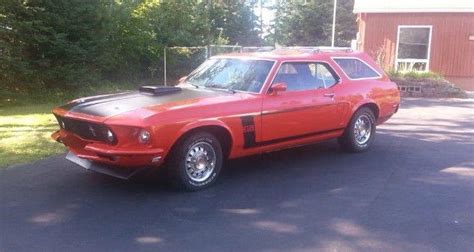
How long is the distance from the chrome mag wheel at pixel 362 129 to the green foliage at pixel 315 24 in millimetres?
31638

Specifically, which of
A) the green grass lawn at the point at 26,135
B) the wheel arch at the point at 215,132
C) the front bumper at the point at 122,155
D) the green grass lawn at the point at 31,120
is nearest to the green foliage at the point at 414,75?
the green grass lawn at the point at 31,120

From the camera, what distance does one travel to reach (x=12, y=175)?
6.27m

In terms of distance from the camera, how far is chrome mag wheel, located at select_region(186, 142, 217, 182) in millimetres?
5707

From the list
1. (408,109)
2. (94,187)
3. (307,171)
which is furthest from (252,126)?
(408,109)

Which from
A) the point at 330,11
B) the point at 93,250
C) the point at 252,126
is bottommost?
the point at 93,250

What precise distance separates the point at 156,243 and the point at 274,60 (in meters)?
3.40

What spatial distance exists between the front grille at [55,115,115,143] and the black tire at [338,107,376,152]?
3.82 metres

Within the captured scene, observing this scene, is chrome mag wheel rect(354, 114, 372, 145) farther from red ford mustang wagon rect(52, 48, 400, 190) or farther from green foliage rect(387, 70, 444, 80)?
green foliage rect(387, 70, 444, 80)

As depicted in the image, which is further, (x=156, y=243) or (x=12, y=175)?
(x=12, y=175)

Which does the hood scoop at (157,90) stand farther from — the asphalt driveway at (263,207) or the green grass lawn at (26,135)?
the green grass lawn at (26,135)

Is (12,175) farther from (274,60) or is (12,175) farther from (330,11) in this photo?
(330,11)

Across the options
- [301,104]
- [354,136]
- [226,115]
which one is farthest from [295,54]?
[226,115]

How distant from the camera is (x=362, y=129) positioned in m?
7.94

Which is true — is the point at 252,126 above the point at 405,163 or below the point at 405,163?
above
